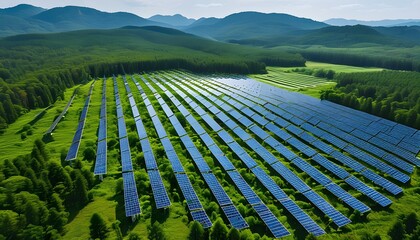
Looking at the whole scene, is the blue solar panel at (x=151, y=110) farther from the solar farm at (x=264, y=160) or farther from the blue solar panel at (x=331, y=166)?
the blue solar panel at (x=331, y=166)

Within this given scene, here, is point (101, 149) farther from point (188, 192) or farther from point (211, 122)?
point (211, 122)

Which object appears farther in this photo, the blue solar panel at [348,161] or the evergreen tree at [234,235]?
the blue solar panel at [348,161]

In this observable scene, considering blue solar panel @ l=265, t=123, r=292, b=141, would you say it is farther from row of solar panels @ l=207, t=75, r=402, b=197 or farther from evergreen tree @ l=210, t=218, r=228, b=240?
evergreen tree @ l=210, t=218, r=228, b=240

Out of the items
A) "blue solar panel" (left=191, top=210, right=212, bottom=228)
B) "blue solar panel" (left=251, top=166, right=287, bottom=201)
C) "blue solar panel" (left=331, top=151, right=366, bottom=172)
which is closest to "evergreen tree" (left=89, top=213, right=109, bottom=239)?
"blue solar panel" (left=191, top=210, right=212, bottom=228)

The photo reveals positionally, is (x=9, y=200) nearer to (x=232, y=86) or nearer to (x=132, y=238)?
(x=132, y=238)

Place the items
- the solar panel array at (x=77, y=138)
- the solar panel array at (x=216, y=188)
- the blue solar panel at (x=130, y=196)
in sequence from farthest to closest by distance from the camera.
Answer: the solar panel array at (x=77, y=138)
the blue solar panel at (x=130, y=196)
the solar panel array at (x=216, y=188)

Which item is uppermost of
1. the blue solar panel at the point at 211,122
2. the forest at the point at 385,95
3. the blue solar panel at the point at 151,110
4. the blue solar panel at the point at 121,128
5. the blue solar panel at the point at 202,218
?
the forest at the point at 385,95

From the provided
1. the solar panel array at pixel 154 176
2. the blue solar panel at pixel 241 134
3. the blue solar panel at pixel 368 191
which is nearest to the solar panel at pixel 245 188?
the solar panel array at pixel 154 176
